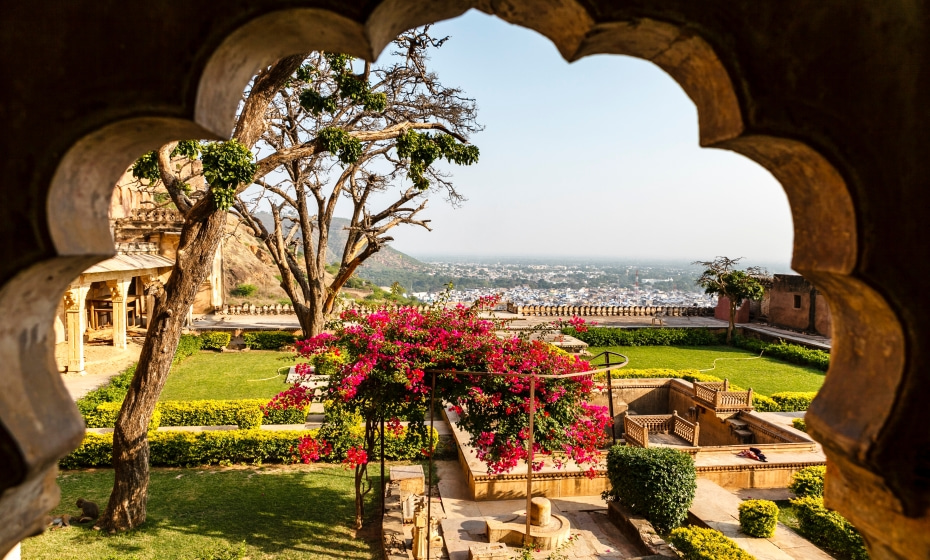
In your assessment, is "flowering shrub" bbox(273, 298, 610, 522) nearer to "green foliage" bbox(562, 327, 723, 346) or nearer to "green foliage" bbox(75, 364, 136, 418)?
"green foliage" bbox(75, 364, 136, 418)

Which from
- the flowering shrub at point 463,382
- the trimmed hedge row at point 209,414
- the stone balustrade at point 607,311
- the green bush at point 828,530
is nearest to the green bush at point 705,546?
the flowering shrub at point 463,382

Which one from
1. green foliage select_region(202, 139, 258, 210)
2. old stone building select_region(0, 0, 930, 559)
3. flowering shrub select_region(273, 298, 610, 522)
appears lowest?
flowering shrub select_region(273, 298, 610, 522)

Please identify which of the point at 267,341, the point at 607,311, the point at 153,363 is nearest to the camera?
the point at 153,363

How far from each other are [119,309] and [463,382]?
17875 mm

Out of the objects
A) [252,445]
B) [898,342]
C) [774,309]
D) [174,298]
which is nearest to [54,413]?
[898,342]

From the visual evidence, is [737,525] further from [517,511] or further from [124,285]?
[124,285]

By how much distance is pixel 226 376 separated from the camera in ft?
58.7

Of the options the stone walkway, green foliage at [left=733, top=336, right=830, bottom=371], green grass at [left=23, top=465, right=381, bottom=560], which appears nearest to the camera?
green grass at [left=23, top=465, right=381, bottom=560]

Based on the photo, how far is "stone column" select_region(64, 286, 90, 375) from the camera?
52.4 feet

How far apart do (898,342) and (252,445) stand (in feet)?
37.3

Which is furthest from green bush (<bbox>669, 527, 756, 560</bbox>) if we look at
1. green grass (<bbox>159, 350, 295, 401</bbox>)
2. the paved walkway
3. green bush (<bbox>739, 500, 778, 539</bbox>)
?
green grass (<bbox>159, 350, 295, 401</bbox>)

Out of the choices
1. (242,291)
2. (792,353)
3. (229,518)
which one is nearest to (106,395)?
(229,518)

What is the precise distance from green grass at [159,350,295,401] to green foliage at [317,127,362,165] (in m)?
9.47

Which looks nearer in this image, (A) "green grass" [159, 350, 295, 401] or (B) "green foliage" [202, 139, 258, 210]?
(B) "green foliage" [202, 139, 258, 210]
